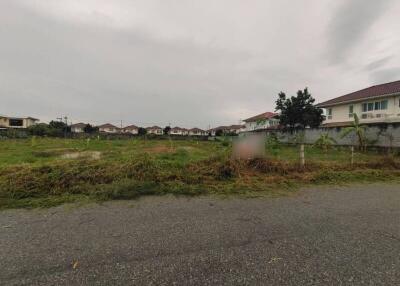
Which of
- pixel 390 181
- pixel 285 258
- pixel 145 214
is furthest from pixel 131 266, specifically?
pixel 390 181

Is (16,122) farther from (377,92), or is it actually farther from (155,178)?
(377,92)

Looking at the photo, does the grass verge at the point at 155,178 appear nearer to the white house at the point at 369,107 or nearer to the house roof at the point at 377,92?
the white house at the point at 369,107

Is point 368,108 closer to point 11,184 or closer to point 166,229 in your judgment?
point 166,229

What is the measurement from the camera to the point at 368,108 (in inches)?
894

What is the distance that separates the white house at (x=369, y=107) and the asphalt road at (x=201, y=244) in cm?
2270

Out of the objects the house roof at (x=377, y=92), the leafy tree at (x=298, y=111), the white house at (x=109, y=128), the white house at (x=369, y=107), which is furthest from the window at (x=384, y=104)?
the white house at (x=109, y=128)

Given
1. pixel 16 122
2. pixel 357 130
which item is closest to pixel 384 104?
pixel 357 130

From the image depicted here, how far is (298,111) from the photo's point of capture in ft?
80.5

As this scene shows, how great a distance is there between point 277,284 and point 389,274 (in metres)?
1.22

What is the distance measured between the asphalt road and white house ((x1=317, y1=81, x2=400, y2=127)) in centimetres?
2270

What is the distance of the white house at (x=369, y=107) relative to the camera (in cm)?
2030

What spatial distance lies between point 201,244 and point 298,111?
83.4 ft

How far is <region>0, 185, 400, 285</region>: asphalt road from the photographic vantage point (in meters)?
2.03

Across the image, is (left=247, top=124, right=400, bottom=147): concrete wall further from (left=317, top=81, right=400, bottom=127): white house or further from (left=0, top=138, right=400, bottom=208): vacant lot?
(left=0, top=138, right=400, bottom=208): vacant lot
